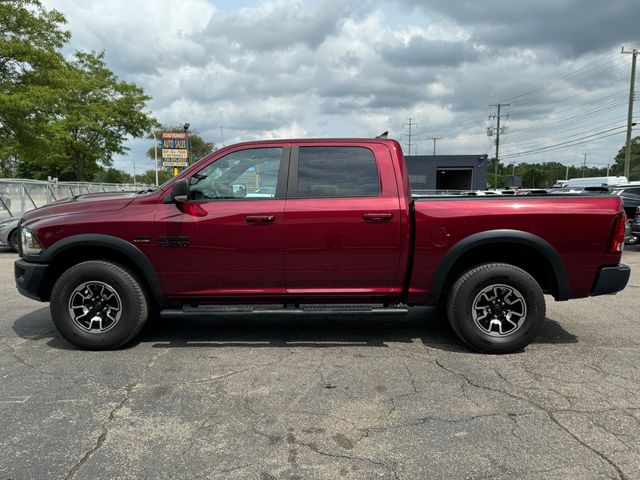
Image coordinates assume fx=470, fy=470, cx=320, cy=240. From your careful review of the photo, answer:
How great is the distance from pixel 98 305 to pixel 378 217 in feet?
8.97

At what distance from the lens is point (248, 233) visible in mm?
4223

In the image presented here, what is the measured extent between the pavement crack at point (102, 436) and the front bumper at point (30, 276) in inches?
59.0

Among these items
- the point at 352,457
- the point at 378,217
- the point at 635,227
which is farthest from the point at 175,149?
the point at 352,457

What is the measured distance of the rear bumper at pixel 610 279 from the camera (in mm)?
4242

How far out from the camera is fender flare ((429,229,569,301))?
164 inches

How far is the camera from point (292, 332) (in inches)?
197

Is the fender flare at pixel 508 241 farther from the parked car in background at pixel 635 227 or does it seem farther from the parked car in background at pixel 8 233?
the parked car in background at pixel 8 233

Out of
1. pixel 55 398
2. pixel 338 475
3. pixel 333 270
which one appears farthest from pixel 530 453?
pixel 55 398

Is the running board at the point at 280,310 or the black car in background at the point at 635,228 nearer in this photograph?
the running board at the point at 280,310

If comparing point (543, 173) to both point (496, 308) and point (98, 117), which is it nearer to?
point (98, 117)

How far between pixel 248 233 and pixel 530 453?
272cm

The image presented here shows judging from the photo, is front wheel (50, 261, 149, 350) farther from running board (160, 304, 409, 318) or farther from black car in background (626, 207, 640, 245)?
black car in background (626, 207, 640, 245)

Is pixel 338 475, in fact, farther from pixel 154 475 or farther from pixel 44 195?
pixel 44 195

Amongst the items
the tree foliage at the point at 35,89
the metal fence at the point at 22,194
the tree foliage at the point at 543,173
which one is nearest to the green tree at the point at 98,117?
the tree foliage at the point at 35,89
